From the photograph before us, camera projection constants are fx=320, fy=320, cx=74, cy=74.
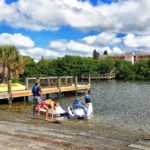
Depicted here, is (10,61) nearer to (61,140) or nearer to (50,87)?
(50,87)

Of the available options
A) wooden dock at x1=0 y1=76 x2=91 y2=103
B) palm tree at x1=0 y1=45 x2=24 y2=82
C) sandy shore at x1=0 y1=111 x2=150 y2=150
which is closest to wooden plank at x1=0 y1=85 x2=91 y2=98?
wooden dock at x1=0 y1=76 x2=91 y2=103

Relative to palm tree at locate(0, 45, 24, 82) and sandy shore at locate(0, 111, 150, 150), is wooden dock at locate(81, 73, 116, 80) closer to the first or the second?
palm tree at locate(0, 45, 24, 82)

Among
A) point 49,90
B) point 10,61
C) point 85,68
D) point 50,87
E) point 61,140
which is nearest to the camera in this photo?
point 61,140

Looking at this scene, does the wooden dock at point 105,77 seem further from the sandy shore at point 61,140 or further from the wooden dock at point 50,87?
the sandy shore at point 61,140

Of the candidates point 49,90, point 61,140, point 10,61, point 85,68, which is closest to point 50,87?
point 49,90

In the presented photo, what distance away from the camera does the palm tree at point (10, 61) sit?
141ft

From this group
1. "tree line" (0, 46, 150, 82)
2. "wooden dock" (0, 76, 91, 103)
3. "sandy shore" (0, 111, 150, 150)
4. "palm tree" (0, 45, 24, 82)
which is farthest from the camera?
"tree line" (0, 46, 150, 82)

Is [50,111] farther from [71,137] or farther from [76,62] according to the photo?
[76,62]

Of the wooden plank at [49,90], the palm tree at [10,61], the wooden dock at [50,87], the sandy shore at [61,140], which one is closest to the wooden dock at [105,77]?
the wooden plank at [49,90]

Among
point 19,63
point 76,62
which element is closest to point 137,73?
point 76,62

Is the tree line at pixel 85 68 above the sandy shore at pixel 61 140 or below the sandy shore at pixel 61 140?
above

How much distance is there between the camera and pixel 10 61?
43250mm

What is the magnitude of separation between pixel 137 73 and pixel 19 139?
9466 cm

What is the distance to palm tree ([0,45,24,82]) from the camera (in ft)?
141
